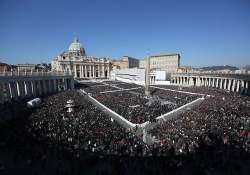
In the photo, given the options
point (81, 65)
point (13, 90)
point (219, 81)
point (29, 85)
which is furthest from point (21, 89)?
point (219, 81)

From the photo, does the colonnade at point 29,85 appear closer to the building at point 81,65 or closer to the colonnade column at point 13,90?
the colonnade column at point 13,90

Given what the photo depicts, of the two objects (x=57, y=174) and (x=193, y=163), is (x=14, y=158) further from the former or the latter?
(x=193, y=163)

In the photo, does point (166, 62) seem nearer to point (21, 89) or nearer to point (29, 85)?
point (29, 85)

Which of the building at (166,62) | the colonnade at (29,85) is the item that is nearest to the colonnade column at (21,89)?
the colonnade at (29,85)

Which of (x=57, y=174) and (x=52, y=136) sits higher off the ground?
(x=52, y=136)

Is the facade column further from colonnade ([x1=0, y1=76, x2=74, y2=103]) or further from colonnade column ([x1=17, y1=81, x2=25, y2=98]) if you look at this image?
colonnade column ([x1=17, y1=81, x2=25, y2=98])

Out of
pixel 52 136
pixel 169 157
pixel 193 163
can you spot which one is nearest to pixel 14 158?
pixel 52 136
